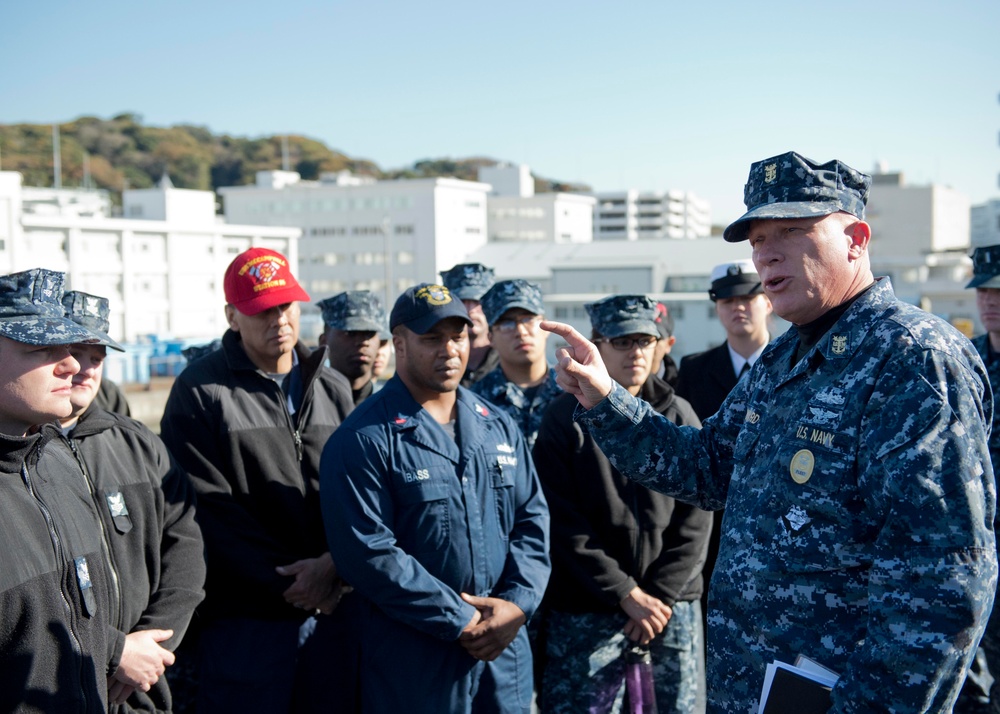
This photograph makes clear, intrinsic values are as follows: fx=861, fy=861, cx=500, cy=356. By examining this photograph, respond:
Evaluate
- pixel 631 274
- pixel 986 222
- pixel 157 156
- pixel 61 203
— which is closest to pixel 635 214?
pixel 986 222

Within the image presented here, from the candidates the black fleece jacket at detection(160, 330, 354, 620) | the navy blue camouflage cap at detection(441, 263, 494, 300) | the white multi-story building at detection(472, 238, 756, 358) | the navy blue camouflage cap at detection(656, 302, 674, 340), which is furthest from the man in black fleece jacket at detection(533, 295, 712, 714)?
the white multi-story building at detection(472, 238, 756, 358)

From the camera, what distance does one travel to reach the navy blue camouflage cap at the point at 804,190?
2.29 meters

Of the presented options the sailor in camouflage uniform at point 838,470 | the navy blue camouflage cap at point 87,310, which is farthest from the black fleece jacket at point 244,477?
the sailor in camouflage uniform at point 838,470

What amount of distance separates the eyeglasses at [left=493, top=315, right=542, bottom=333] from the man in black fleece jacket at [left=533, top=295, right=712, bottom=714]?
0.88m

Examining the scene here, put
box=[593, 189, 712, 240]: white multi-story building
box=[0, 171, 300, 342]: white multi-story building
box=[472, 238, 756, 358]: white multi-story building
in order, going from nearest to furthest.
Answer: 1. box=[472, 238, 756, 358]: white multi-story building
2. box=[0, 171, 300, 342]: white multi-story building
3. box=[593, 189, 712, 240]: white multi-story building

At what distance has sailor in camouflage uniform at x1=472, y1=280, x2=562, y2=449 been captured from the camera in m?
4.81

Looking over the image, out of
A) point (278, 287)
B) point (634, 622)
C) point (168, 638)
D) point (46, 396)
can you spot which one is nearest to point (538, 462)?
point (634, 622)

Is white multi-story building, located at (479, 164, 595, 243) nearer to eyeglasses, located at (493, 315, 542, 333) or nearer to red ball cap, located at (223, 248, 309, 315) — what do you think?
eyeglasses, located at (493, 315, 542, 333)

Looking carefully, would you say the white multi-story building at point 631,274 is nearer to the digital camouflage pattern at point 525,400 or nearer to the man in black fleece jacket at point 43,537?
the digital camouflage pattern at point 525,400

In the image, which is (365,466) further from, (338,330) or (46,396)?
(338,330)

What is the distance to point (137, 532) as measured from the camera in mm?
3100

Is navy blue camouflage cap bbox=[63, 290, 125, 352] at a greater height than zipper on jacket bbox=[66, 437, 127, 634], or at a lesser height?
greater

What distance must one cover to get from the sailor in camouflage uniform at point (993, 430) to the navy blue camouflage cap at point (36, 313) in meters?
3.66

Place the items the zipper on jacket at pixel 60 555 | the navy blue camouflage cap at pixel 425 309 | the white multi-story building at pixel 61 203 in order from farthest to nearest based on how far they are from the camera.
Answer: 1. the white multi-story building at pixel 61 203
2. the navy blue camouflage cap at pixel 425 309
3. the zipper on jacket at pixel 60 555
